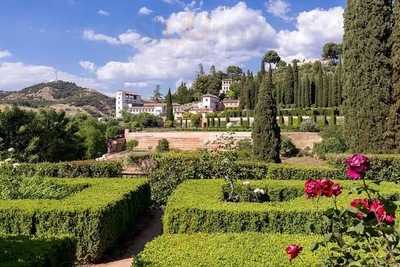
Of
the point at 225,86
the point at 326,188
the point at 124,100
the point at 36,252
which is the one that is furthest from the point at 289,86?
the point at 124,100

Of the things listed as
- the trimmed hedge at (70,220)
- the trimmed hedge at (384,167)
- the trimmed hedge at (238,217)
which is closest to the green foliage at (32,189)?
the trimmed hedge at (70,220)

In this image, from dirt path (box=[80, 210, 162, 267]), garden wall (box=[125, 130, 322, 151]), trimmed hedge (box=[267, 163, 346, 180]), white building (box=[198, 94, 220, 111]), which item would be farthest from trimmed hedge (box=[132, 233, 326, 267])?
white building (box=[198, 94, 220, 111])

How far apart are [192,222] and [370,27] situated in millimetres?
11698

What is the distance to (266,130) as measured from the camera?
20.6 metres

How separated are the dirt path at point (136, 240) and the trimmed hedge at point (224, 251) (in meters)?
2.46

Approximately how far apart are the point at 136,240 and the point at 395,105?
10749 millimetres

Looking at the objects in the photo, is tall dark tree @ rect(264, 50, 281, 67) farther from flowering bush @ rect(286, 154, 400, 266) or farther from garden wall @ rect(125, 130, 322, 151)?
flowering bush @ rect(286, 154, 400, 266)

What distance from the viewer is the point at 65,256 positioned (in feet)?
17.9

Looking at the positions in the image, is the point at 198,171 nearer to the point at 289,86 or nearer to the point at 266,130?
the point at 266,130

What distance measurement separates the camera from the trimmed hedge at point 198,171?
40.0 ft

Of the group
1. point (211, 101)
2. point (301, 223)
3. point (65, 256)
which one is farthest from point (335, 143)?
point (211, 101)

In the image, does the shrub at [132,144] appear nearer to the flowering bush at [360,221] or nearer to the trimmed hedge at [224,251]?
the trimmed hedge at [224,251]

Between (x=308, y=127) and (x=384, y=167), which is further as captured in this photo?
(x=308, y=127)

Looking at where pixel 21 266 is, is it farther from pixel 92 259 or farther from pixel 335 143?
pixel 335 143
